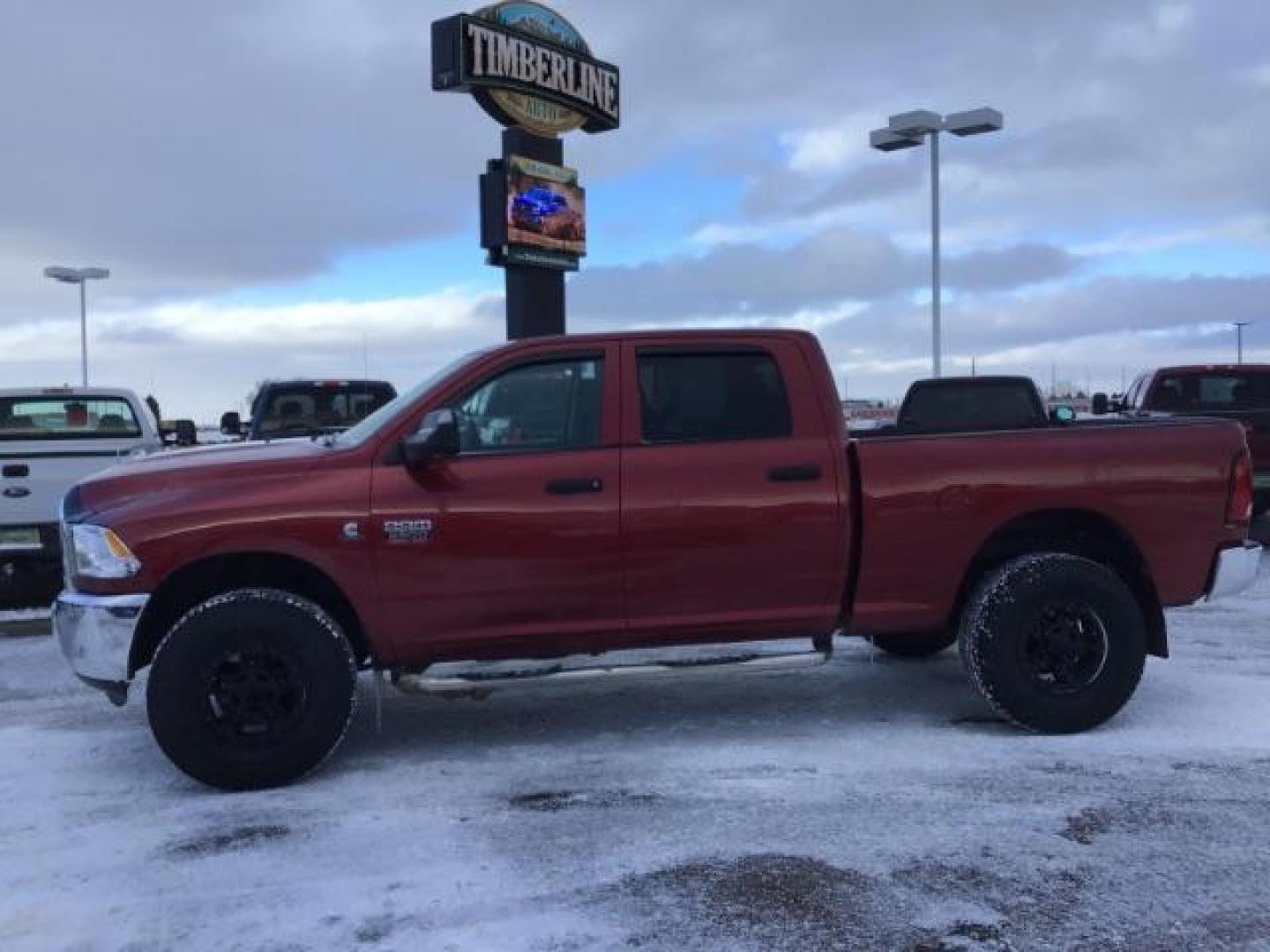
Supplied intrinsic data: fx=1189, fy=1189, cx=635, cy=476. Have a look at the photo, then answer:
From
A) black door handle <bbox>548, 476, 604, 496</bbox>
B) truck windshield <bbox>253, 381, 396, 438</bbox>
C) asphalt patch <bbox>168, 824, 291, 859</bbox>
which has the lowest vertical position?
asphalt patch <bbox>168, 824, 291, 859</bbox>

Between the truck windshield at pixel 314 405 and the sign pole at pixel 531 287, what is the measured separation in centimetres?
888

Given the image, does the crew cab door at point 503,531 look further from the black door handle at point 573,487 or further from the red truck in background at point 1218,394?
the red truck in background at point 1218,394

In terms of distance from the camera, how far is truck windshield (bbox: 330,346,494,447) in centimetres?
536

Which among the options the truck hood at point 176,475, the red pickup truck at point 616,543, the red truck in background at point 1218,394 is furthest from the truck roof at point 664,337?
the red truck in background at point 1218,394

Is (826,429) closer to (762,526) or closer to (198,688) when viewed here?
(762,526)

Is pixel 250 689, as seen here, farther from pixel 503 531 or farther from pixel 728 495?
pixel 728 495

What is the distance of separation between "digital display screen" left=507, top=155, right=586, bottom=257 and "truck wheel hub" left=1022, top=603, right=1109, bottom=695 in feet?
52.0

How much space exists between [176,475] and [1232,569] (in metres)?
4.90

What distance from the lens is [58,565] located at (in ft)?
32.6

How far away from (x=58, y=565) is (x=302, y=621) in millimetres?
6060

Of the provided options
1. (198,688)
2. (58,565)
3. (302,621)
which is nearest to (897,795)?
(302,621)

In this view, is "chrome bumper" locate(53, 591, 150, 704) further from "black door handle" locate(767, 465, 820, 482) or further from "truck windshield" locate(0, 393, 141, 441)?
"truck windshield" locate(0, 393, 141, 441)

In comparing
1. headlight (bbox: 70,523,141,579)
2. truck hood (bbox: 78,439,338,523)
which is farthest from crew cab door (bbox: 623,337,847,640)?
headlight (bbox: 70,523,141,579)

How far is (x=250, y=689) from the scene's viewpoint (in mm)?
4953
